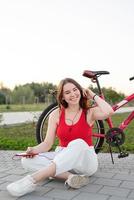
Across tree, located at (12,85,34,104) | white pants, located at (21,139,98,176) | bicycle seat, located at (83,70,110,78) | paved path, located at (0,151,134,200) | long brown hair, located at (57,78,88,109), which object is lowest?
paved path, located at (0,151,134,200)

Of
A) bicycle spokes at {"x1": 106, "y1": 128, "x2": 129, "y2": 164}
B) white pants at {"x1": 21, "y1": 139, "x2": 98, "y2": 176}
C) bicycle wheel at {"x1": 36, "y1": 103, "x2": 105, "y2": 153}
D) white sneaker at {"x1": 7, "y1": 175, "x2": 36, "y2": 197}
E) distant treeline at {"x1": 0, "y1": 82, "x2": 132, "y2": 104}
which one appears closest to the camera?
white sneaker at {"x1": 7, "y1": 175, "x2": 36, "y2": 197}

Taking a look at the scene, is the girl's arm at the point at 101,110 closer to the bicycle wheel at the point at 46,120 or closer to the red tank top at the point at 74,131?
the red tank top at the point at 74,131

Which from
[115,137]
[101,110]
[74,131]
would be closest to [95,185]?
[74,131]

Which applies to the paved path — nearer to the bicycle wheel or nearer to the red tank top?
the bicycle wheel

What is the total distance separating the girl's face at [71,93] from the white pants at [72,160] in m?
0.43

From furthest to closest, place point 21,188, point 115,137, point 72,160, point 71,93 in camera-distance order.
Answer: point 115,137, point 71,93, point 72,160, point 21,188

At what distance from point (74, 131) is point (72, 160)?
0.38 meters

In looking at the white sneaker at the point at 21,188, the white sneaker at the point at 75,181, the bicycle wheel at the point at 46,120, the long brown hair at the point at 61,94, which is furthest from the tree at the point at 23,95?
the white sneaker at the point at 21,188

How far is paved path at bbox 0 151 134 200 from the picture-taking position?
12.0ft

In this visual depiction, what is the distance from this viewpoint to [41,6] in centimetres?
1130

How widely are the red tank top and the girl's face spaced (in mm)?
199

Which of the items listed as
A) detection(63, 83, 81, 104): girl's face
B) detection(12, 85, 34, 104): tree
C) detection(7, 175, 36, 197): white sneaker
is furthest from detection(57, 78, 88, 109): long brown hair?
detection(12, 85, 34, 104): tree

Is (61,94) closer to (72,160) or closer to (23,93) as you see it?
(72,160)

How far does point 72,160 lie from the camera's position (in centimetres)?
384
